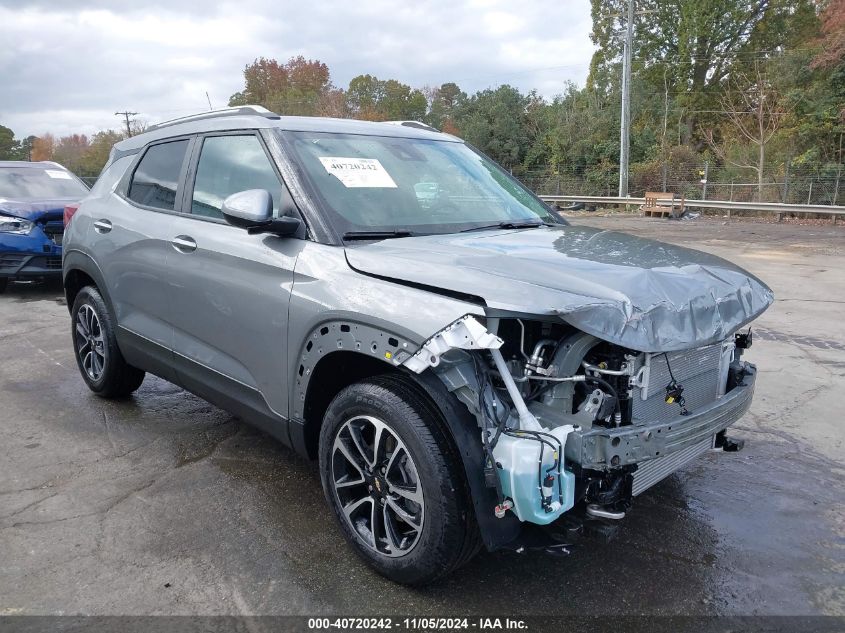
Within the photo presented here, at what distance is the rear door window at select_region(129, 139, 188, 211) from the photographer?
4.00 metres

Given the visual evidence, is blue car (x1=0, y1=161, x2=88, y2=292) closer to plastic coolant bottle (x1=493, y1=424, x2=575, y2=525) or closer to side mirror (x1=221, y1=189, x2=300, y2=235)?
side mirror (x1=221, y1=189, x2=300, y2=235)

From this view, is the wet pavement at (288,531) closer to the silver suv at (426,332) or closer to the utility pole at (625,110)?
the silver suv at (426,332)

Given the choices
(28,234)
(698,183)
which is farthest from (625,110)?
(28,234)

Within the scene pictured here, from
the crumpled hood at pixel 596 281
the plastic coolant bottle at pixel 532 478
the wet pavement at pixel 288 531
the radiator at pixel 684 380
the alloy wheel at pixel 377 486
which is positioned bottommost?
the wet pavement at pixel 288 531

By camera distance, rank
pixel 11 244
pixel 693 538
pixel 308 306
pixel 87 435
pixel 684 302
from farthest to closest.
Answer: pixel 11 244 < pixel 87 435 < pixel 693 538 < pixel 308 306 < pixel 684 302

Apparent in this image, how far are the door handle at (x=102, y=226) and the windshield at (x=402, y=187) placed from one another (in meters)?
1.76

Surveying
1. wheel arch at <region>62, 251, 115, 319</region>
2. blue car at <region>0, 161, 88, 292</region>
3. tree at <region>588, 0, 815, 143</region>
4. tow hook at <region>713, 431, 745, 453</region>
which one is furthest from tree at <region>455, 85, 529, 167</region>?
tow hook at <region>713, 431, 745, 453</region>

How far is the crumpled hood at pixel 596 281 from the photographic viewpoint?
2262 millimetres

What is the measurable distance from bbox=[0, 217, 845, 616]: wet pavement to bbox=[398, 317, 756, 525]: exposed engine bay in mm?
590

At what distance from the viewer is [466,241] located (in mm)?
3031

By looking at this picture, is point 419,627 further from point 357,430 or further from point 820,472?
point 820,472

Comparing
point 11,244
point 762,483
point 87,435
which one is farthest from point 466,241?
point 11,244

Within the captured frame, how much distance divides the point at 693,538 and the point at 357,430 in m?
1.67

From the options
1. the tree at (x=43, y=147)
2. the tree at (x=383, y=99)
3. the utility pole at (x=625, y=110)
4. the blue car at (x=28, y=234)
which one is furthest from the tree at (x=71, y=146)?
the blue car at (x=28, y=234)
